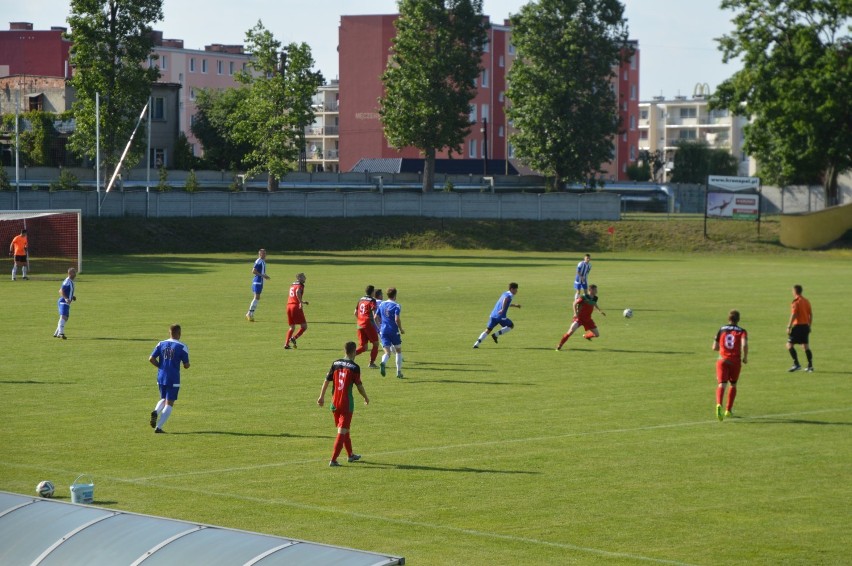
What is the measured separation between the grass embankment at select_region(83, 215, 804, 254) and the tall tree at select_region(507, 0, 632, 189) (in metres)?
9.64

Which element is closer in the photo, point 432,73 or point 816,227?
point 816,227

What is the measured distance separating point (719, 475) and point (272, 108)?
250ft

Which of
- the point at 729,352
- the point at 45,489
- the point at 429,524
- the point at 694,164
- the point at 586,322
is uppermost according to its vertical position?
the point at 694,164

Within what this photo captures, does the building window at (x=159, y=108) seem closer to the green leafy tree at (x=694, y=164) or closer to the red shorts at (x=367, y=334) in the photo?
the green leafy tree at (x=694, y=164)

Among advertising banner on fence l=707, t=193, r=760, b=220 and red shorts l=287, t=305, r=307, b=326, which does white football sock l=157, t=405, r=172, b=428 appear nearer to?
red shorts l=287, t=305, r=307, b=326

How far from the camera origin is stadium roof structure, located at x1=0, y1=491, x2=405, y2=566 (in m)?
8.26

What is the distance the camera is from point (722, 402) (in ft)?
77.1

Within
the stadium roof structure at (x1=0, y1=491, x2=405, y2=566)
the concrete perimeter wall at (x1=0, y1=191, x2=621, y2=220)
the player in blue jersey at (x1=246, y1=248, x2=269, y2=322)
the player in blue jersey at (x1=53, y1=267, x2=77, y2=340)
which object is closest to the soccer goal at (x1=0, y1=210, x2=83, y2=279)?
the concrete perimeter wall at (x1=0, y1=191, x2=621, y2=220)

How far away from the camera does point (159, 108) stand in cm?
10919

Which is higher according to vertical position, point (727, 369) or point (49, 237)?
point (49, 237)

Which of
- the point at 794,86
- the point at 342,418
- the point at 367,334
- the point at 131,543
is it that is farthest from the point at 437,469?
the point at 794,86

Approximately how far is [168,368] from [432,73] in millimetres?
77545

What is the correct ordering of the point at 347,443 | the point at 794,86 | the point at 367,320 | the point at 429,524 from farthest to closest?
the point at 794,86 → the point at 367,320 → the point at 347,443 → the point at 429,524

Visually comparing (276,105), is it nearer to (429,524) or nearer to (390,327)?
(390,327)
